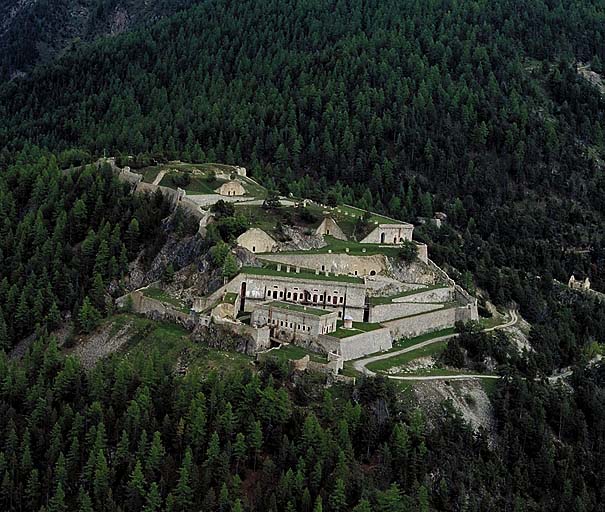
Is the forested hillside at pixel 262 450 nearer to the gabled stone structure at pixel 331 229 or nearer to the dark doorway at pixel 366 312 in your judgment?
the dark doorway at pixel 366 312

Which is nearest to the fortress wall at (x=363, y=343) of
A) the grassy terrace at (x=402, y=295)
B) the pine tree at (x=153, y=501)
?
the grassy terrace at (x=402, y=295)

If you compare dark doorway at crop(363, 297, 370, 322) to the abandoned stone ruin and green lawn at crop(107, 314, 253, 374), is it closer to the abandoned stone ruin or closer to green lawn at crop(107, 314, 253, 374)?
the abandoned stone ruin

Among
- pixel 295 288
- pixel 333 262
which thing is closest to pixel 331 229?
pixel 333 262

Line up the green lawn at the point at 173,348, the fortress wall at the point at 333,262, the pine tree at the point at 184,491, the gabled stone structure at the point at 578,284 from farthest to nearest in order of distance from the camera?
the gabled stone structure at the point at 578,284 → the fortress wall at the point at 333,262 → the green lawn at the point at 173,348 → the pine tree at the point at 184,491

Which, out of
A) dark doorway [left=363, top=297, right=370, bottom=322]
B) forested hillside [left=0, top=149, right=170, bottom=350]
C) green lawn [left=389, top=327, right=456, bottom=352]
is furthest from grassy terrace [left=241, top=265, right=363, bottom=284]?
forested hillside [left=0, top=149, right=170, bottom=350]

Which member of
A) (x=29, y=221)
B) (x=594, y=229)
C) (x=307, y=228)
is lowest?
(x=594, y=229)

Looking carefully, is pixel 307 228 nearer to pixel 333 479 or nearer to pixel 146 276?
pixel 146 276

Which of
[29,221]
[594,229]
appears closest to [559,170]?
[594,229]
